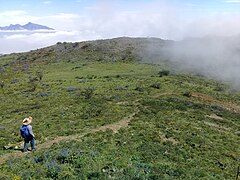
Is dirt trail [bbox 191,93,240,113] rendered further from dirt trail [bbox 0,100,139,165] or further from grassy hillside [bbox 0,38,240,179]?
dirt trail [bbox 0,100,139,165]

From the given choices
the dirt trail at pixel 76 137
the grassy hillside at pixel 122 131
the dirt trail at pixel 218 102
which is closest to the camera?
the grassy hillside at pixel 122 131

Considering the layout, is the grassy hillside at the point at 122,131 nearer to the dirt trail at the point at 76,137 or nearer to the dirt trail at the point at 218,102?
the dirt trail at the point at 76,137

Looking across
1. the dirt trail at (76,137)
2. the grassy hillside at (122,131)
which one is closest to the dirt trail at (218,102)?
the grassy hillside at (122,131)

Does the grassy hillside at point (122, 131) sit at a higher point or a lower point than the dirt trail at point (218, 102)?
higher

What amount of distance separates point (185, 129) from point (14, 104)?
920 inches

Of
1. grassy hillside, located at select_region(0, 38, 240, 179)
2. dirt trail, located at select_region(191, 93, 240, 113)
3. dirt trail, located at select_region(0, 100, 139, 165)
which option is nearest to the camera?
grassy hillside, located at select_region(0, 38, 240, 179)

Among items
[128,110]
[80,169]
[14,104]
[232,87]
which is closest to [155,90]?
[128,110]

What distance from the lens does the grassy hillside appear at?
17.3m

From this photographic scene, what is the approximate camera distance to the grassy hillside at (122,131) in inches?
681

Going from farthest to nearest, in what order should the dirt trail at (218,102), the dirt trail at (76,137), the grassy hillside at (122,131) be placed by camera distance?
the dirt trail at (218,102) → the dirt trail at (76,137) → the grassy hillside at (122,131)

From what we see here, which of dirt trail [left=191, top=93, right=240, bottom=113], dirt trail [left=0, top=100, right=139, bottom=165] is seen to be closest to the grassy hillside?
dirt trail [left=0, top=100, right=139, bottom=165]

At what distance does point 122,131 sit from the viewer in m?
24.3

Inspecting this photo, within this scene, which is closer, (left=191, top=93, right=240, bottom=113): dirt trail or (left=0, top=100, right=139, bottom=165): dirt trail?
(left=0, top=100, right=139, bottom=165): dirt trail

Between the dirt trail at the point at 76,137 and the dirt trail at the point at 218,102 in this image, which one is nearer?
the dirt trail at the point at 76,137
